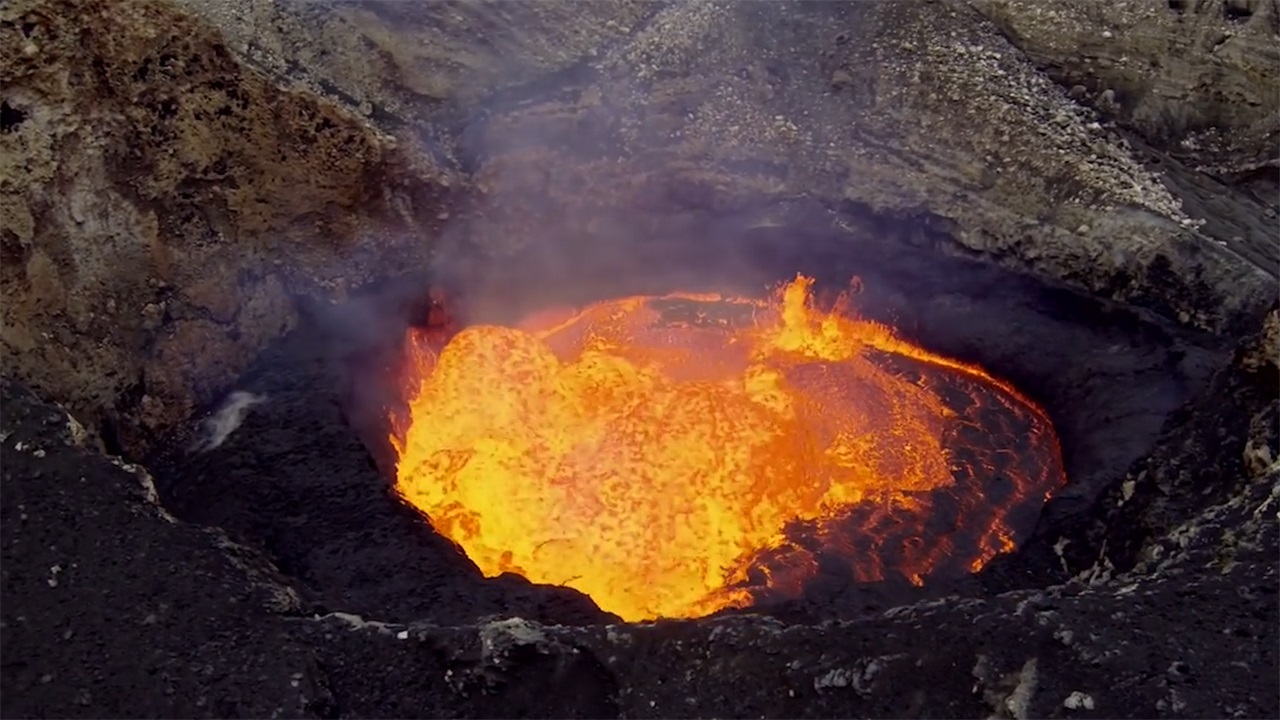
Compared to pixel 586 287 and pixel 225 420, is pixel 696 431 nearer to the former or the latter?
pixel 586 287

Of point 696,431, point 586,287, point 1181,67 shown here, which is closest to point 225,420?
point 696,431

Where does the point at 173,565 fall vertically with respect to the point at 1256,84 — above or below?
below

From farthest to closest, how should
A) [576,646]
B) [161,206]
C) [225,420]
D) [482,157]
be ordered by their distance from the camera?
[482,157] → [161,206] → [225,420] → [576,646]

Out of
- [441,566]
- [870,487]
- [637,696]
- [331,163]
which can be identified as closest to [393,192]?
[331,163]

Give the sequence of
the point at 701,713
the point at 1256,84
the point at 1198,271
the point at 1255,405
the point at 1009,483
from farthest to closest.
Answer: the point at 1256,84
the point at 1198,271
the point at 1009,483
the point at 1255,405
the point at 701,713

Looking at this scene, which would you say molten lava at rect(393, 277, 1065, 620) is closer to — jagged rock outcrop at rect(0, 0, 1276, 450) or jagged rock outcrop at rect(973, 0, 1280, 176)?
jagged rock outcrop at rect(0, 0, 1276, 450)

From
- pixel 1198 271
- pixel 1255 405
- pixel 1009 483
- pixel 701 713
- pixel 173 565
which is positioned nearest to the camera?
pixel 701 713

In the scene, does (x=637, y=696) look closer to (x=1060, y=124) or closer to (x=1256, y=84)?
(x=1060, y=124)

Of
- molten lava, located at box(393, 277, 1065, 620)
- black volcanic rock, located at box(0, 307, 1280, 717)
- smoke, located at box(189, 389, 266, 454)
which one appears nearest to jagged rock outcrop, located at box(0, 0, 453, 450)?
smoke, located at box(189, 389, 266, 454)

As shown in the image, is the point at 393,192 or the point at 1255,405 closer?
the point at 1255,405
